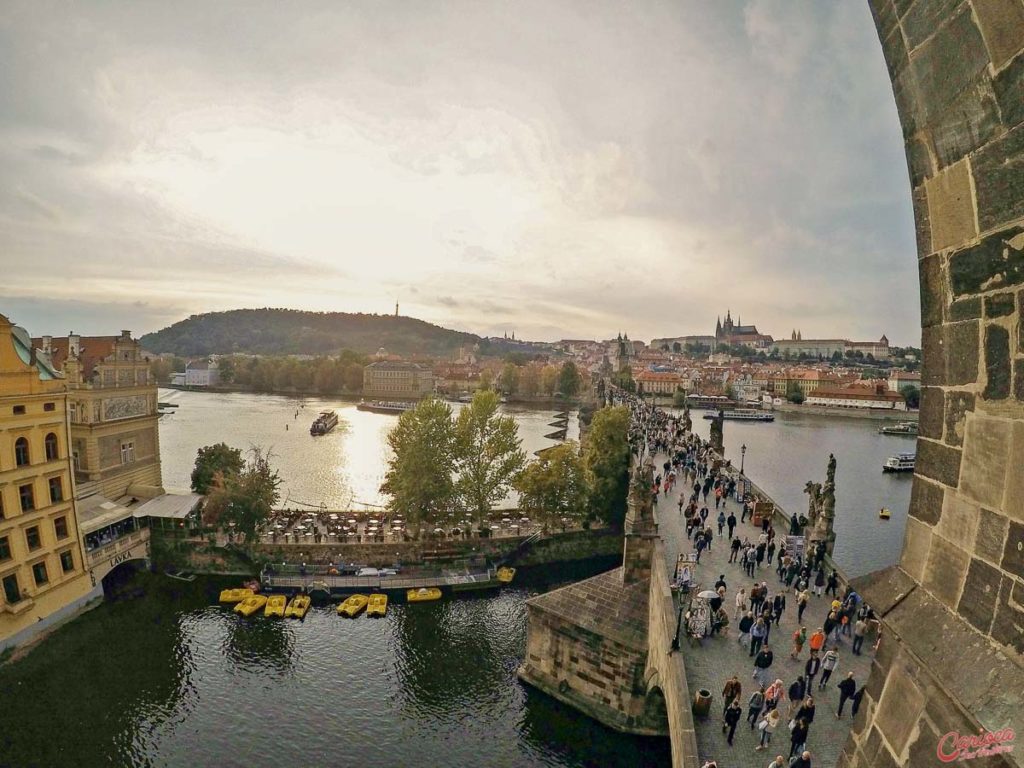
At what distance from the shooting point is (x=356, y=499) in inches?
1364

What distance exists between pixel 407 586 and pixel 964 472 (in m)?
21.5

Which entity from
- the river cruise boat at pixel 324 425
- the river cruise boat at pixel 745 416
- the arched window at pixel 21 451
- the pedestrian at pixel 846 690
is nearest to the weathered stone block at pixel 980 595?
the pedestrian at pixel 846 690

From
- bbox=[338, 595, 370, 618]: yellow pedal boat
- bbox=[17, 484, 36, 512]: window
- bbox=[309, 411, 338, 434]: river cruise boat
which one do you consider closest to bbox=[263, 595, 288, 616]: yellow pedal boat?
bbox=[338, 595, 370, 618]: yellow pedal boat

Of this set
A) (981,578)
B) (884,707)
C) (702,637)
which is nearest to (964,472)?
(981,578)

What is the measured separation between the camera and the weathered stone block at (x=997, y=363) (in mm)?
1797

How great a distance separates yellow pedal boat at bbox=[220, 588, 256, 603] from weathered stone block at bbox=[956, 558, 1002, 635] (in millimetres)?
22270

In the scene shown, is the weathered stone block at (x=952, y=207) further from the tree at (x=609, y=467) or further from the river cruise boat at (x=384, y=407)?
the river cruise boat at (x=384, y=407)

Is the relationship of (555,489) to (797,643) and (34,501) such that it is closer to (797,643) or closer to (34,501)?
(797,643)

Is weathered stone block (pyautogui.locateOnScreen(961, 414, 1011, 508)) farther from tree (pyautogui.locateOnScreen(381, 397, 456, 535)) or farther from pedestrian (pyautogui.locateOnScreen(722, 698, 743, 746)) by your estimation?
tree (pyautogui.locateOnScreen(381, 397, 456, 535))

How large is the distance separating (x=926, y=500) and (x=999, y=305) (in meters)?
0.77

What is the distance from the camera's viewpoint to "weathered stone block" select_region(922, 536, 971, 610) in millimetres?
1986

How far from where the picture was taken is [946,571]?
206cm

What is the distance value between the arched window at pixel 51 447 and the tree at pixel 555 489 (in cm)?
1591

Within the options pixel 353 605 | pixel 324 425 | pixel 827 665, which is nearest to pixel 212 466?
pixel 353 605
